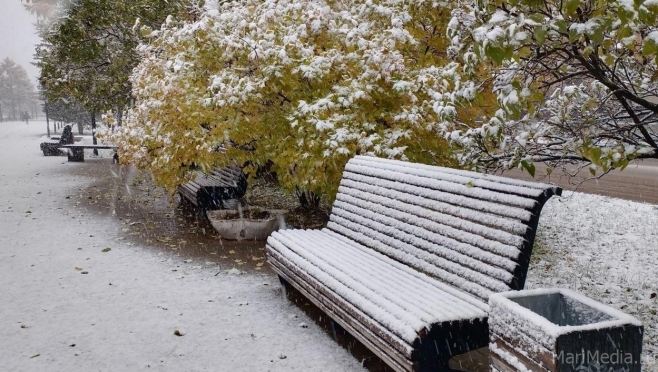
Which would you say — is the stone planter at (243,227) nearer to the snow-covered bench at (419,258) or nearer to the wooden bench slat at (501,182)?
the snow-covered bench at (419,258)

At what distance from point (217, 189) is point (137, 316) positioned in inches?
164

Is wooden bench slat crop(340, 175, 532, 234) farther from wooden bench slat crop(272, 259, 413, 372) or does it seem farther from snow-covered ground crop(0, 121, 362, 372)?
snow-covered ground crop(0, 121, 362, 372)

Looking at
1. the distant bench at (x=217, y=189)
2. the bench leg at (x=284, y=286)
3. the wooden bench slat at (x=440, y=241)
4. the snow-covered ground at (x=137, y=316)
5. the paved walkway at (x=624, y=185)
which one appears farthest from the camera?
the paved walkway at (x=624, y=185)

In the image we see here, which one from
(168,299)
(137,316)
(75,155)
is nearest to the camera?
(137,316)

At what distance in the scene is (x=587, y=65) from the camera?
3.51 meters

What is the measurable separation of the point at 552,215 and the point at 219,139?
6.67m

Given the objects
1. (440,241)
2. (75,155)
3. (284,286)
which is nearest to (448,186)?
(440,241)

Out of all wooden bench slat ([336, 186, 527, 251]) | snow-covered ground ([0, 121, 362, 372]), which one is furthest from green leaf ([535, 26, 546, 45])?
snow-covered ground ([0, 121, 362, 372])

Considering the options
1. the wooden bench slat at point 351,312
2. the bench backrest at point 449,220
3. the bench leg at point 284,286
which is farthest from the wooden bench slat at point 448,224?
the bench leg at point 284,286

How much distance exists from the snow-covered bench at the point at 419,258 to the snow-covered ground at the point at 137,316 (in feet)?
1.33

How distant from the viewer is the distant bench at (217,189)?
8.84m

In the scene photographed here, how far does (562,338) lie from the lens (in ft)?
7.98

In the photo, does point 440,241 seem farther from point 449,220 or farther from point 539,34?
point 539,34

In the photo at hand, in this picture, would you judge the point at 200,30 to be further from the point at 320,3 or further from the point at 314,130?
the point at 314,130
